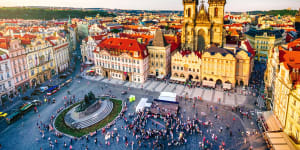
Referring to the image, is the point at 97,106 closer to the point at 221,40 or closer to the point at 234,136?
the point at 234,136

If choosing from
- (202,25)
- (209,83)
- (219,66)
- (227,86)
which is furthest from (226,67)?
(202,25)

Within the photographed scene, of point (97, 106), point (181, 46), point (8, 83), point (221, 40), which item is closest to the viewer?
point (97, 106)

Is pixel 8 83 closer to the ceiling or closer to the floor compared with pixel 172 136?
closer to the ceiling

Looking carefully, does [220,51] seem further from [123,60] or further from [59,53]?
[59,53]

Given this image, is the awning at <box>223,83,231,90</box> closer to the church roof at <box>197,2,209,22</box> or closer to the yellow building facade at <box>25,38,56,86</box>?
the church roof at <box>197,2,209,22</box>

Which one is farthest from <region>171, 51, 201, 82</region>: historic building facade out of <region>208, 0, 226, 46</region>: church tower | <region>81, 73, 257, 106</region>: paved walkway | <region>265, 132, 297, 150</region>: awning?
<region>265, 132, 297, 150</region>: awning

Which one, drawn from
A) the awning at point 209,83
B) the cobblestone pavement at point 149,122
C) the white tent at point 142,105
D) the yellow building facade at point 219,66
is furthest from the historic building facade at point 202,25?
the white tent at point 142,105

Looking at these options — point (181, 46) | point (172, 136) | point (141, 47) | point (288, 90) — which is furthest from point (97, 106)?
point (181, 46)
